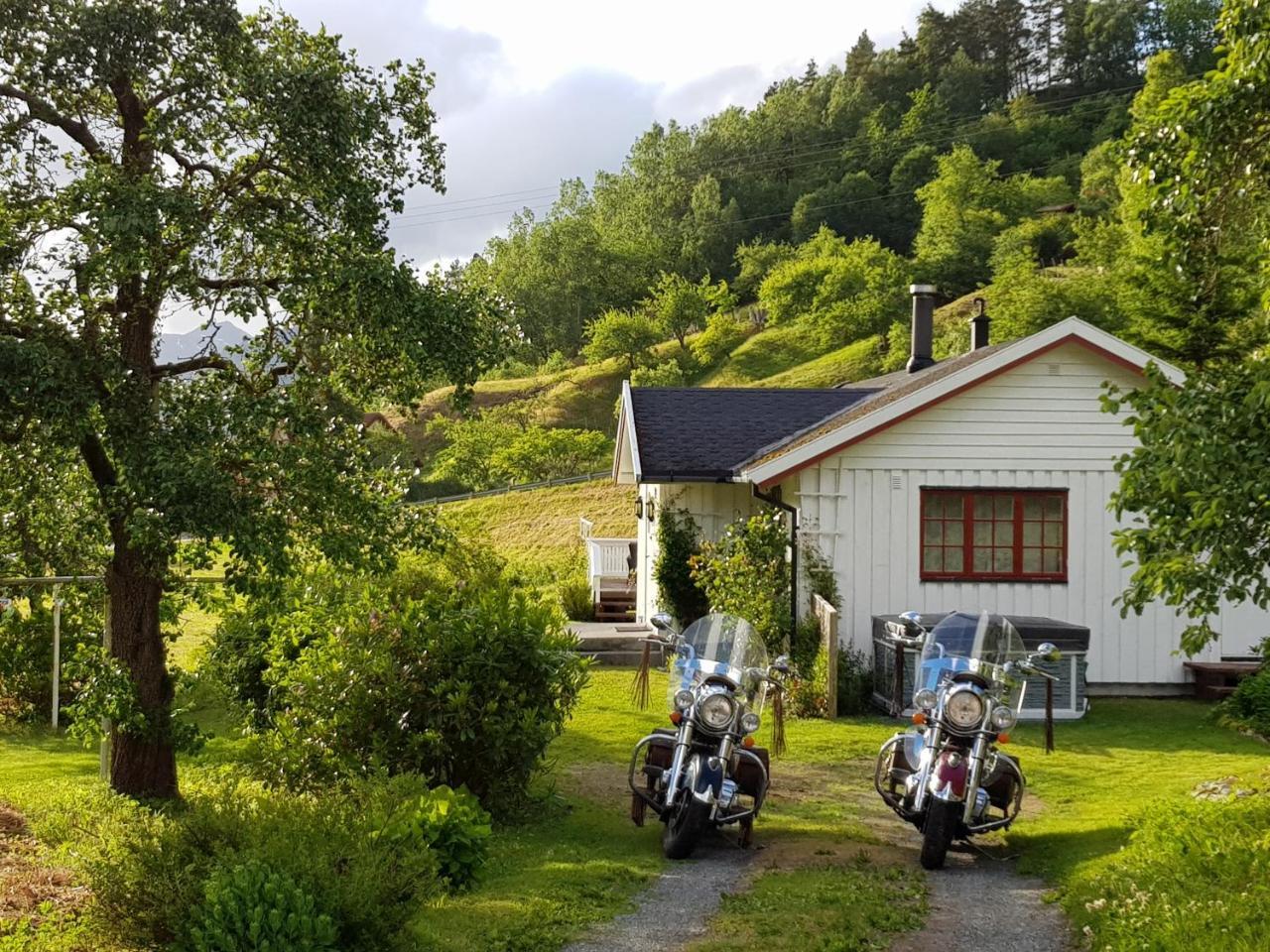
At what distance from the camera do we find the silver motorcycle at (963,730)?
8.29 meters

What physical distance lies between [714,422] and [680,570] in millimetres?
2663

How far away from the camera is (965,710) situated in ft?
27.5

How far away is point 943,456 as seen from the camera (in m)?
16.1

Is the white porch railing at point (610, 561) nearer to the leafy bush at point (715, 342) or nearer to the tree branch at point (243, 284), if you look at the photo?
the tree branch at point (243, 284)

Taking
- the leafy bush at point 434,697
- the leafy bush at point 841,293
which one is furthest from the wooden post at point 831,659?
the leafy bush at point 841,293

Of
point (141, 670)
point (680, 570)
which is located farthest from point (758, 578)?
point (141, 670)

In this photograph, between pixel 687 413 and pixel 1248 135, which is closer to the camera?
pixel 1248 135

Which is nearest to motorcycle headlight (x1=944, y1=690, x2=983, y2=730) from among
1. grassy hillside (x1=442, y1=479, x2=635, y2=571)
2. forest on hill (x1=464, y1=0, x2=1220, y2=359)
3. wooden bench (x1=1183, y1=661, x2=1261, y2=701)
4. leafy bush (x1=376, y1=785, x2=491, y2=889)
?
leafy bush (x1=376, y1=785, x2=491, y2=889)

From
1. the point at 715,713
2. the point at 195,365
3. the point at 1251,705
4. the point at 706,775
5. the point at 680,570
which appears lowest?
the point at 1251,705

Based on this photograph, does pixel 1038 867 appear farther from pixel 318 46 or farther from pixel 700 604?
pixel 700 604

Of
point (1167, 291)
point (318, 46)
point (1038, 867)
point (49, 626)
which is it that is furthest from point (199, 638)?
point (1167, 291)

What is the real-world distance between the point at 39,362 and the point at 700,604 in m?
13.3

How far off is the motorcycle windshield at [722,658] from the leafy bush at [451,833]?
5.51ft

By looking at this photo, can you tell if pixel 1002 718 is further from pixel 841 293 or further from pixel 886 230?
pixel 886 230
